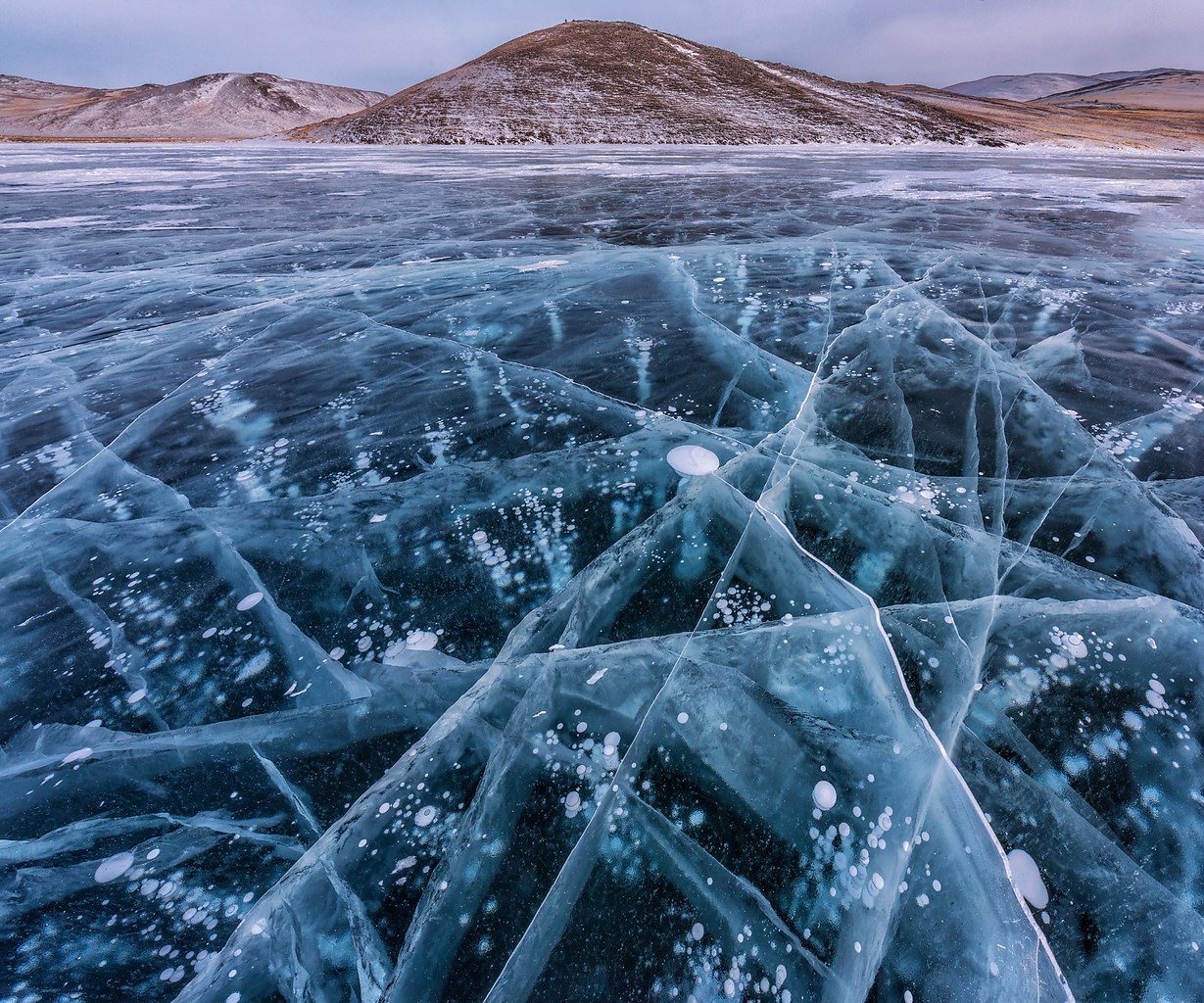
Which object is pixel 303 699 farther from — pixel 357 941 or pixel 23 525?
pixel 23 525

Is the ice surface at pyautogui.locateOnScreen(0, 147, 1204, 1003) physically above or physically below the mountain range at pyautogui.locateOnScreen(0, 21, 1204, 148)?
below

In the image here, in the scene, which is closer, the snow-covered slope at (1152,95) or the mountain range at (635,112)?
the mountain range at (635,112)

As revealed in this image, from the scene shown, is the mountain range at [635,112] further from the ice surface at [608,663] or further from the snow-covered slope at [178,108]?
the ice surface at [608,663]

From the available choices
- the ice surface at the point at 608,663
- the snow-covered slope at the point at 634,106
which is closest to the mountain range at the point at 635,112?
the snow-covered slope at the point at 634,106

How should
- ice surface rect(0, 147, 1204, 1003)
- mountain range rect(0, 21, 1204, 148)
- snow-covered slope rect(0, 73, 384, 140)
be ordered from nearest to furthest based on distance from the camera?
ice surface rect(0, 147, 1204, 1003) < mountain range rect(0, 21, 1204, 148) < snow-covered slope rect(0, 73, 384, 140)

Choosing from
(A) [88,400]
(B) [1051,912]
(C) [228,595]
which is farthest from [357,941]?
(A) [88,400]

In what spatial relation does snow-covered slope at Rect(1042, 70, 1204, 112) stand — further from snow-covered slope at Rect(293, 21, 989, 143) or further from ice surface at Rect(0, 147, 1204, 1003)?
ice surface at Rect(0, 147, 1204, 1003)

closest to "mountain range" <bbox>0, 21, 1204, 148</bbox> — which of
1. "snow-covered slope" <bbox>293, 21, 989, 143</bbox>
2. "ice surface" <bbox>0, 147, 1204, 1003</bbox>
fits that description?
"snow-covered slope" <bbox>293, 21, 989, 143</bbox>
